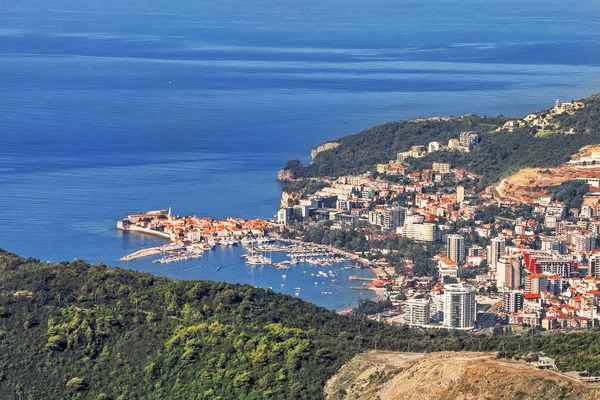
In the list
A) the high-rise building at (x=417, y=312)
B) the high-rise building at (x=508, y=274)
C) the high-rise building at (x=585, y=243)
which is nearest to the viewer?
the high-rise building at (x=417, y=312)

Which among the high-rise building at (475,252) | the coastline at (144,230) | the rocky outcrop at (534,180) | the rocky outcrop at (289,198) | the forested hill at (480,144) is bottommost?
the high-rise building at (475,252)

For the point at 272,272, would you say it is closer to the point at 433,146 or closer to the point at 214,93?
the point at 433,146

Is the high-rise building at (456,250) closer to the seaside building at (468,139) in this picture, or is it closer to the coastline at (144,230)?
the coastline at (144,230)

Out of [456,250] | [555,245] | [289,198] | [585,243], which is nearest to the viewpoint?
[555,245]

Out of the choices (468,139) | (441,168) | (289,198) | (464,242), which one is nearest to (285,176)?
(289,198)

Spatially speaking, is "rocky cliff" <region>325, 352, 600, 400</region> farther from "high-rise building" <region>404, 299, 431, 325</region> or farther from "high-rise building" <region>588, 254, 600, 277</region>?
"high-rise building" <region>588, 254, 600, 277</region>

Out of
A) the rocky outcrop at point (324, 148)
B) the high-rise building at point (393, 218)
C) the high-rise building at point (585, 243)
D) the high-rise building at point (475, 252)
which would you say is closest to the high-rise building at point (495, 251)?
the high-rise building at point (475, 252)

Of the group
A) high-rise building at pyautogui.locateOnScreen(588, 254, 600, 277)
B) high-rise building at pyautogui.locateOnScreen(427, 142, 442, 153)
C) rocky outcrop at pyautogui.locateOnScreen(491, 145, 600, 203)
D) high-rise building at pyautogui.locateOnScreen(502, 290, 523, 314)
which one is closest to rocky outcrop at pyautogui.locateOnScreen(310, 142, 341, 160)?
high-rise building at pyautogui.locateOnScreen(427, 142, 442, 153)
